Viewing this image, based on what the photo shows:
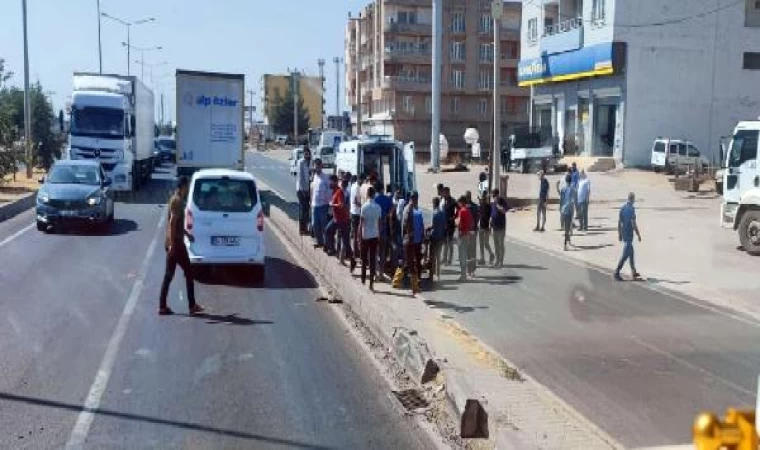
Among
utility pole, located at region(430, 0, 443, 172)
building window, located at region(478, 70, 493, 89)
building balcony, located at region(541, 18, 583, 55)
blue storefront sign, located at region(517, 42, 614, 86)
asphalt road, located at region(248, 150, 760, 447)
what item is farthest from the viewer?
building window, located at region(478, 70, 493, 89)

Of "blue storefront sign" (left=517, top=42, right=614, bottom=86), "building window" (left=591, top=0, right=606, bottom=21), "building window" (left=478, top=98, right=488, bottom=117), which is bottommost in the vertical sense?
"building window" (left=478, top=98, right=488, bottom=117)

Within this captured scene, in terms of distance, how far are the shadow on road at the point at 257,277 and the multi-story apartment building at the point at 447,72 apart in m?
63.7

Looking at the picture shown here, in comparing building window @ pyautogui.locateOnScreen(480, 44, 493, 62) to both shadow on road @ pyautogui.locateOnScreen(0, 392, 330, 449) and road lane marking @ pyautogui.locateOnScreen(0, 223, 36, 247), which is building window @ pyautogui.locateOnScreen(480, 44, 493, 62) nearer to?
road lane marking @ pyautogui.locateOnScreen(0, 223, 36, 247)

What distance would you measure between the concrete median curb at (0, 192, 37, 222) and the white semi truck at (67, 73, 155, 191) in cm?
224

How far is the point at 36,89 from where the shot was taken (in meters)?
48.4

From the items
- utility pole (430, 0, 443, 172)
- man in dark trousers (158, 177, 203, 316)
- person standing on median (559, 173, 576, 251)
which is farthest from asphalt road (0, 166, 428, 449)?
utility pole (430, 0, 443, 172)

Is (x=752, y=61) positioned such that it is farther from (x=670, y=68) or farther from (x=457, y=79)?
(x=457, y=79)

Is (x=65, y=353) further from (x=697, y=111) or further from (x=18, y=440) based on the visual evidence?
(x=697, y=111)

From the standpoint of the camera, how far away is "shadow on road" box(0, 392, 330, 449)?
6.29 m

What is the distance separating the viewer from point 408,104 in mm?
79938

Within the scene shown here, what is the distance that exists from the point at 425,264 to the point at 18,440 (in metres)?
9.29

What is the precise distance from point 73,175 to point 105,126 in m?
9.23

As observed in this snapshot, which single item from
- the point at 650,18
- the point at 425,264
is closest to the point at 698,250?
the point at 425,264

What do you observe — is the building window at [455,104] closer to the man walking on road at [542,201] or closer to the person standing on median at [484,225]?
the man walking on road at [542,201]
